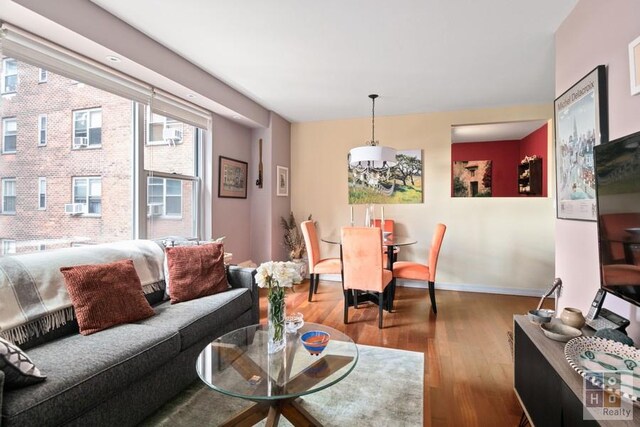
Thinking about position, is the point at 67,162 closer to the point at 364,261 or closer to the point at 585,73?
the point at 364,261

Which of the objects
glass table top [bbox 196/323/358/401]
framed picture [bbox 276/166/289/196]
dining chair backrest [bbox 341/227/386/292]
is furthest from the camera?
framed picture [bbox 276/166/289/196]

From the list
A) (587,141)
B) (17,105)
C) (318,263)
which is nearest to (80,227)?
(17,105)

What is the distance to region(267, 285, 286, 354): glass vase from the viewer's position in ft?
5.24

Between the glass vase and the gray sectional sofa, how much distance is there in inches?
24.7

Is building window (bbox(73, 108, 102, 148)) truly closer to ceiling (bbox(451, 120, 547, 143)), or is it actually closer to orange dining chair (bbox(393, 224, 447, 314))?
orange dining chair (bbox(393, 224, 447, 314))

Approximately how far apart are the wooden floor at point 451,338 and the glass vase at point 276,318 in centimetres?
92

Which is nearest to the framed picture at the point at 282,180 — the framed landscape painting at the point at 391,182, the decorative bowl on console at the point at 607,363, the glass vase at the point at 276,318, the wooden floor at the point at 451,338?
the framed landscape painting at the point at 391,182

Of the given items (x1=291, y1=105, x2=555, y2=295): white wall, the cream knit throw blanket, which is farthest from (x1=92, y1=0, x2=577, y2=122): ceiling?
the cream knit throw blanket

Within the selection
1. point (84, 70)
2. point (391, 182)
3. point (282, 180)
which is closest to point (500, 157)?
point (391, 182)

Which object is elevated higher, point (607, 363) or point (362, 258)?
point (362, 258)

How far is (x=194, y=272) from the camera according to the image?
97.1 inches

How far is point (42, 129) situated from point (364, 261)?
275cm

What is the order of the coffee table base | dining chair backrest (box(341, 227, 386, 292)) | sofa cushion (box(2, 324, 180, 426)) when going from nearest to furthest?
sofa cushion (box(2, 324, 180, 426)), the coffee table base, dining chair backrest (box(341, 227, 386, 292))

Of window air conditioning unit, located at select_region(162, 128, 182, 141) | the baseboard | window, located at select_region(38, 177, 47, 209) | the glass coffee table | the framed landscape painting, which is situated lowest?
the baseboard
